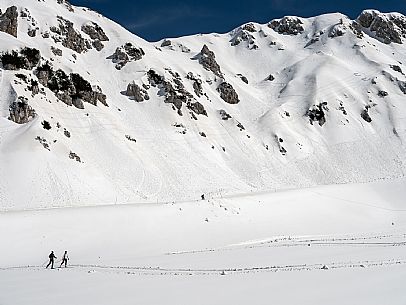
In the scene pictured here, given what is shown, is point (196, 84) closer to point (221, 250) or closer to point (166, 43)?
point (166, 43)

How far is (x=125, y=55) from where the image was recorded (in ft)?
255

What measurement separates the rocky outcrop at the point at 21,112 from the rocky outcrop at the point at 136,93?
2265 cm

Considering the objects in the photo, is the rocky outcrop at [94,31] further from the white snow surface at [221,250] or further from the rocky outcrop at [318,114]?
the white snow surface at [221,250]

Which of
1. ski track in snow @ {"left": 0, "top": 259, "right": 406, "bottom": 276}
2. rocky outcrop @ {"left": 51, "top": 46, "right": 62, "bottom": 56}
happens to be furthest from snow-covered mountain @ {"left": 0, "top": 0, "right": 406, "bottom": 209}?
ski track in snow @ {"left": 0, "top": 259, "right": 406, "bottom": 276}

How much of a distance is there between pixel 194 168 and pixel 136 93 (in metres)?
20.7

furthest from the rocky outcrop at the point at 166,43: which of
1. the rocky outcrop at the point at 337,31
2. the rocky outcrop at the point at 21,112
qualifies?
the rocky outcrop at the point at 21,112

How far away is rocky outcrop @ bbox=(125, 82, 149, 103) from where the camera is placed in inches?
2714

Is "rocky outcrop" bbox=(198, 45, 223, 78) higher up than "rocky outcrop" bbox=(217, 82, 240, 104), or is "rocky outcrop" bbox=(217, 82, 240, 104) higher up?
"rocky outcrop" bbox=(198, 45, 223, 78)

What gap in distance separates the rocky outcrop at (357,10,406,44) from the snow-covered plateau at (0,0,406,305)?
2713 mm

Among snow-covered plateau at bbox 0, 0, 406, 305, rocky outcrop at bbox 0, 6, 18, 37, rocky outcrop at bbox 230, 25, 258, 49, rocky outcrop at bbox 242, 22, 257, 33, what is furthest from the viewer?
rocky outcrop at bbox 242, 22, 257, 33

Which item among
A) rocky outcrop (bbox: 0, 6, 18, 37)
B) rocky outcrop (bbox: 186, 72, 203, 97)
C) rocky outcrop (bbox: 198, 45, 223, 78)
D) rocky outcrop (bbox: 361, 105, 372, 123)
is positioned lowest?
rocky outcrop (bbox: 361, 105, 372, 123)

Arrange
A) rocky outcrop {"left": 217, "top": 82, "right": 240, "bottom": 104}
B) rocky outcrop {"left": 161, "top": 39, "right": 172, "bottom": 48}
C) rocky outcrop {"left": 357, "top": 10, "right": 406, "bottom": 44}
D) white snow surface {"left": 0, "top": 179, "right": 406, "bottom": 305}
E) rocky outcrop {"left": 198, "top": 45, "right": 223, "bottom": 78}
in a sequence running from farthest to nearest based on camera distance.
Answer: rocky outcrop {"left": 357, "top": 10, "right": 406, "bottom": 44} → rocky outcrop {"left": 161, "top": 39, "right": 172, "bottom": 48} → rocky outcrop {"left": 198, "top": 45, "right": 223, "bottom": 78} → rocky outcrop {"left": 217, "top": 82, "right": 240, "bottom": 104} → white snow surface {"left": 0, "top": 179, "right": 406, "bottom": 305}

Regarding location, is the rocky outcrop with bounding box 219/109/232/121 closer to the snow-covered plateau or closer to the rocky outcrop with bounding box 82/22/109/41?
the snow-covered plateau

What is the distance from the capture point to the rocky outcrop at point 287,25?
141 metres
